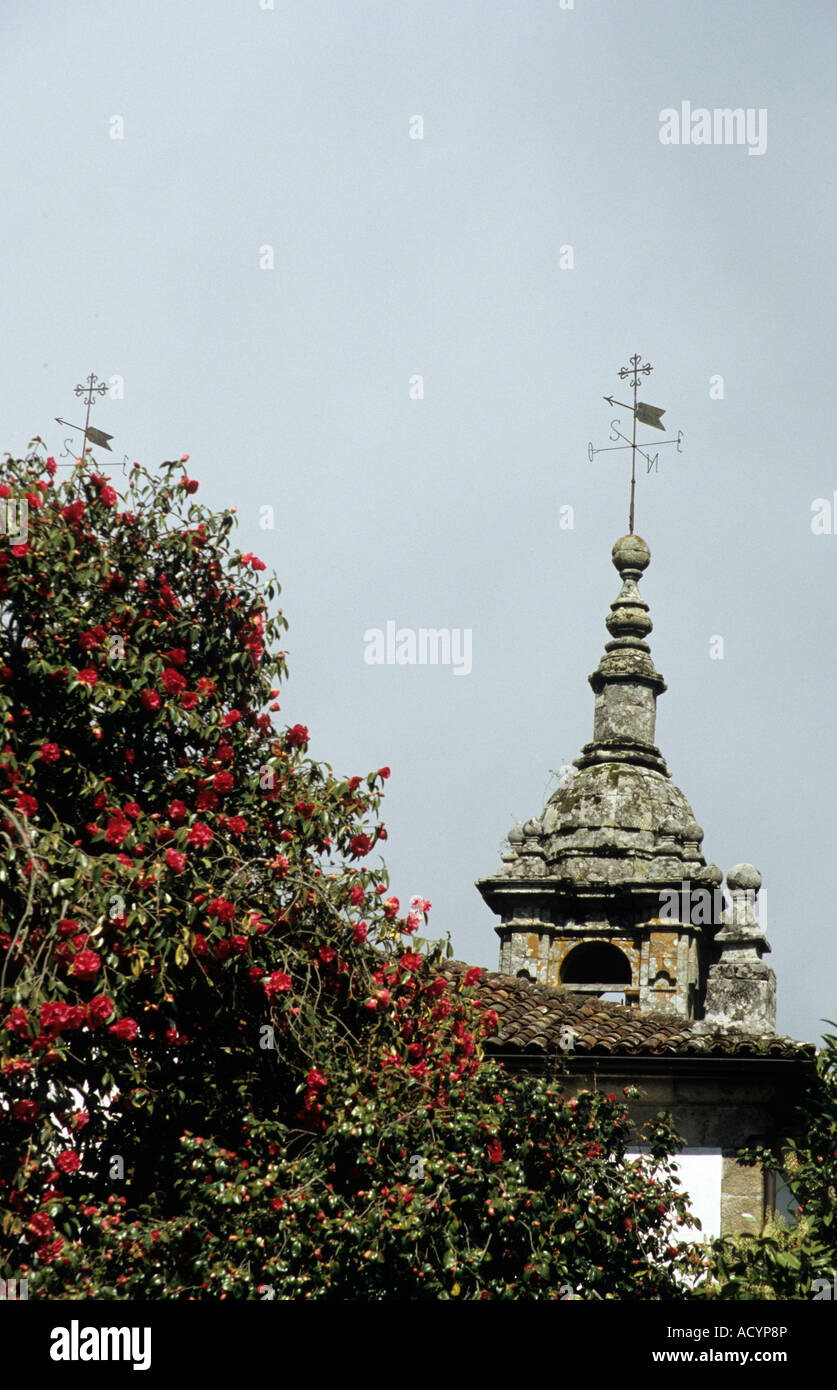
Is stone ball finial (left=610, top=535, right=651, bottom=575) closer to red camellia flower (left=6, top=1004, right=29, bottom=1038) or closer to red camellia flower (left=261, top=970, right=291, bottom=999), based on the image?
red camellia flower (left=261, top=970, right=291, bottom=999)

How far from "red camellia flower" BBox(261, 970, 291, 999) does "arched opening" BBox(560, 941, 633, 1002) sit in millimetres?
10906

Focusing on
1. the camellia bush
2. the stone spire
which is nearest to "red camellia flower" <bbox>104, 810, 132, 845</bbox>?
the camellia bush

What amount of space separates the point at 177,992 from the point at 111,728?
74.6 inches

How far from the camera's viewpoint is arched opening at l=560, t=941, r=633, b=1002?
2091cm

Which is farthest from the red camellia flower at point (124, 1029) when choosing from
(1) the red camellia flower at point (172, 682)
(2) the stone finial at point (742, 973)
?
(2) the stone finial at point (742, 973)

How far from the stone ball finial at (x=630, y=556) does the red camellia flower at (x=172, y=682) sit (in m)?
15.4

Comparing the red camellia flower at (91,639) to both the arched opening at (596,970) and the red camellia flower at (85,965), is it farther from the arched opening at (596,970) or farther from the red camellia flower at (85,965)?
the arched opening at (596,970)

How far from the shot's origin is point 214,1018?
36.3 ft

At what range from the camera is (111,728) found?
1115 cm

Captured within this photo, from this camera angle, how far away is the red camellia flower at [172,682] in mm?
11078

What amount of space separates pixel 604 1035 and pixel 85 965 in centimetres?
682

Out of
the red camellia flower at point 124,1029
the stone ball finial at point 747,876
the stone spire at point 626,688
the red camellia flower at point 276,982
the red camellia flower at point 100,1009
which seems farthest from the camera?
the stone spire at point 626,688
